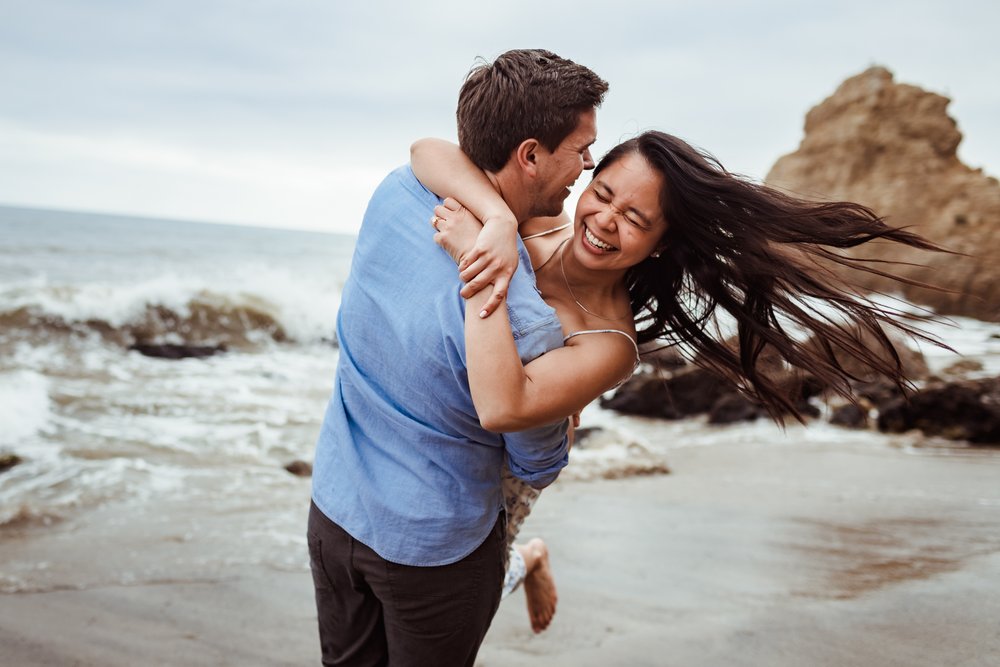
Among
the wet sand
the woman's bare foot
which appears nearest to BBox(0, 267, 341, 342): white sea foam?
the wet sand

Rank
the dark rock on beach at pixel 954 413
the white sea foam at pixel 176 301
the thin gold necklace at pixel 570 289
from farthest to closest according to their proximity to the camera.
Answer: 1. the white sea foam at pixel 176 301
2. the dark rock on beach at pixel 954 413
3. the thin gold necklace at pixel 570 289

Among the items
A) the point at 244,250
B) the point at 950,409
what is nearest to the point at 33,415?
the point at 950,409

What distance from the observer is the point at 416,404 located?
179cm

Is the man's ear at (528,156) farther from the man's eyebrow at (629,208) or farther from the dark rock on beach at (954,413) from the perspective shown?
the dark rock on beach at (954,413)

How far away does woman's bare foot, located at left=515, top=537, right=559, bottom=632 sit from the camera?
3.04 m

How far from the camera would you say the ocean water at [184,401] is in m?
5.86

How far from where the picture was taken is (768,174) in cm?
3422

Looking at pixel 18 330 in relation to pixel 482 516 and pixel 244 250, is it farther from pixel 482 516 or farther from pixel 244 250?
pixel 244 250

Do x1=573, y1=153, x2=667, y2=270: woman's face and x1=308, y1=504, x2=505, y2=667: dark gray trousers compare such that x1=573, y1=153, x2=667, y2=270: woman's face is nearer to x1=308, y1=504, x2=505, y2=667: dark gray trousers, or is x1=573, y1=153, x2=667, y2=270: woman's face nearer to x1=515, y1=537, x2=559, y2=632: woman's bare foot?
x1=308, y1=504, x2=505, y2=667: dark gray trousers

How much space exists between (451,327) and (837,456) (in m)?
6.23

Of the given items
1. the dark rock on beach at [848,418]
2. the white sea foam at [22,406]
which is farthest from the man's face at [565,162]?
the dark rock on beach at [848,418]

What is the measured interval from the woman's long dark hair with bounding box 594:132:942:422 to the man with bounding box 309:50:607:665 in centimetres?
40

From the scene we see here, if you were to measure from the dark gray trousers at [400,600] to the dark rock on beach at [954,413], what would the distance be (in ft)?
21.5

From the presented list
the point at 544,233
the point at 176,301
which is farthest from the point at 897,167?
the point at 544,233
